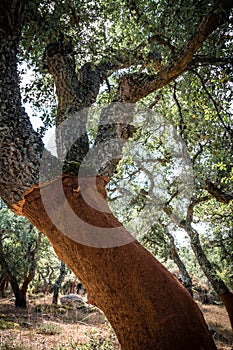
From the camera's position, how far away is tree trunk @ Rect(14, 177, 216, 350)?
3.07 metres

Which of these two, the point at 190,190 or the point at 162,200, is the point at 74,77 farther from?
the point at 162,200

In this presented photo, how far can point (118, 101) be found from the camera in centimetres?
489

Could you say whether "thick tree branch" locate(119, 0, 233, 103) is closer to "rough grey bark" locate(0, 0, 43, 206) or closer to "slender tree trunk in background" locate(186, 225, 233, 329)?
"rough grey bark" locate(0, 0, 43, 206)

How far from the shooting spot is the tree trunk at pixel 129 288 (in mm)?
3068

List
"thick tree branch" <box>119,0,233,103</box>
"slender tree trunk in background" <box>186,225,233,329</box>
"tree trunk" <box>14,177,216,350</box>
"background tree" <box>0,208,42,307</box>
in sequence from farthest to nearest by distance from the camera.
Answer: "background tree" <box>0,208,42,307</box> < "slender tree trunk in background" <box>186,225,233,329</box> < "thick tree branch" <box>119,0,233,103</box> < "tree trunk" <box>14,177,216,350</box>

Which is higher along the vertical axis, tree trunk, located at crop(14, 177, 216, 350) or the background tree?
the background tree

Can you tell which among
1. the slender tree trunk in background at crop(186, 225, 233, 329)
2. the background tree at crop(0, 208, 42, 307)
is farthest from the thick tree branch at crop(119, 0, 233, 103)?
the background tree at crop(0, 208, 42, 307)

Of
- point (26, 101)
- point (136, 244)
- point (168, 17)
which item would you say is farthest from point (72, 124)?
point (26, 101)

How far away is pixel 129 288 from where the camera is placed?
3178mm

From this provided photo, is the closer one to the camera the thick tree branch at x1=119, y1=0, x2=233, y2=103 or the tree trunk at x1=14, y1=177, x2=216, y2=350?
the tree trunk at x1=14, y1=177, x2=216, y2=350

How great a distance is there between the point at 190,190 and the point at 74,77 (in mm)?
6717

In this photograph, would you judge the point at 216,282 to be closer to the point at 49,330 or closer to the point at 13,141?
the point at 49,330

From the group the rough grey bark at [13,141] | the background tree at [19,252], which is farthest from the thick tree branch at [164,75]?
the background tree at [19,252]

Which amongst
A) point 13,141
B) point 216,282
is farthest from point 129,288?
point 216,282
